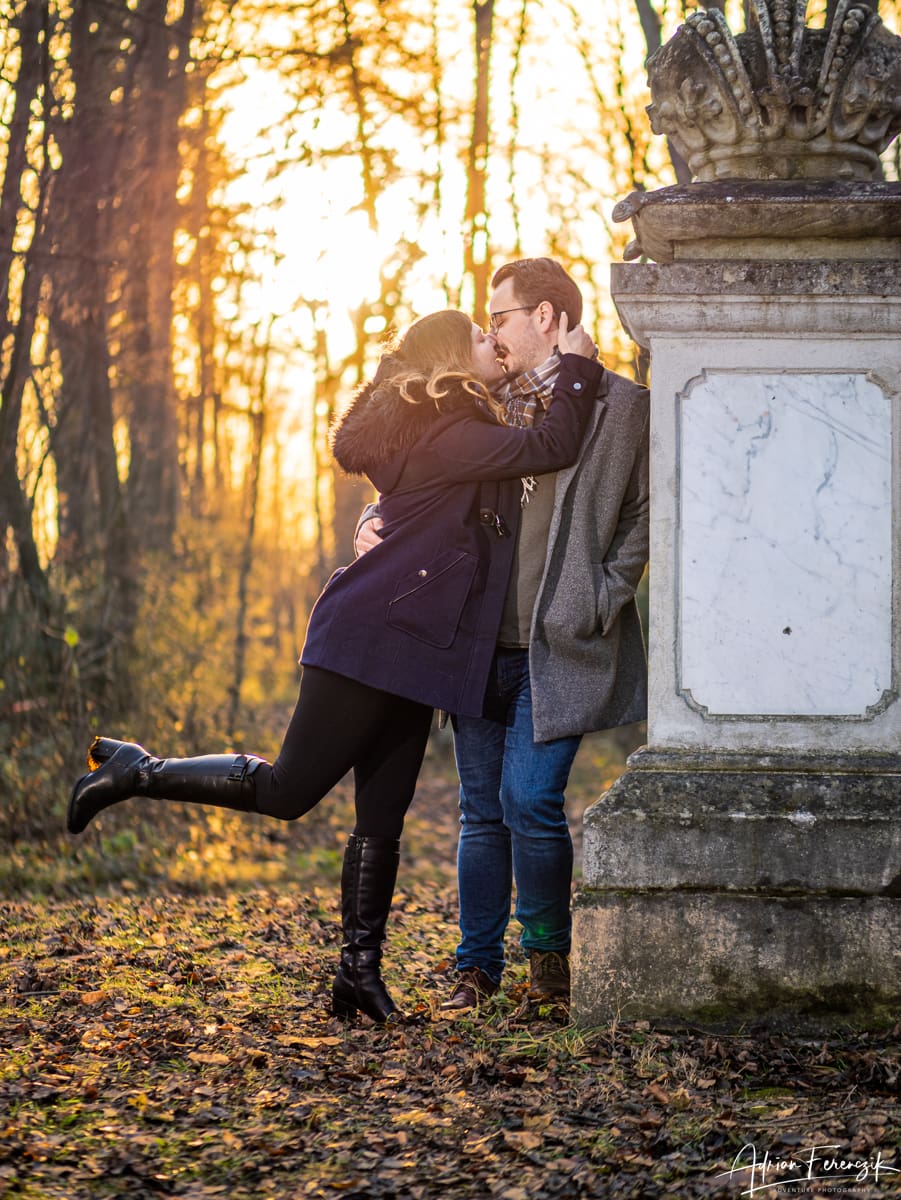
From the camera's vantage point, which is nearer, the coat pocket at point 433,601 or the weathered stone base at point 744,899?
the weathered stone base at point 744,899

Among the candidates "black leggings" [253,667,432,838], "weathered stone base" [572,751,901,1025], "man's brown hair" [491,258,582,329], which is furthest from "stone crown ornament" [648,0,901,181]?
"black leggings" [253,667,432,838]

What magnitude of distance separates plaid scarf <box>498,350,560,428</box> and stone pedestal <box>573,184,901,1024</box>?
279 mm

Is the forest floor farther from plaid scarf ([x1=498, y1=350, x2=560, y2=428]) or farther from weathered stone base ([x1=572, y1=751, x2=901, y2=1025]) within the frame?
plaid scarf ([x1=498, y1=350, x2=560, y2=428])

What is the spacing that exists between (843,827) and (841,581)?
0.72 metres

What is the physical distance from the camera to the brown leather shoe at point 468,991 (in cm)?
426

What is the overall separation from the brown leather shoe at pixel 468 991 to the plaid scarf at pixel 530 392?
172 cm

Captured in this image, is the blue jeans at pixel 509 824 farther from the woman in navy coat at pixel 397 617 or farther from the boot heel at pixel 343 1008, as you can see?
the boot heel at pixel 343 1008

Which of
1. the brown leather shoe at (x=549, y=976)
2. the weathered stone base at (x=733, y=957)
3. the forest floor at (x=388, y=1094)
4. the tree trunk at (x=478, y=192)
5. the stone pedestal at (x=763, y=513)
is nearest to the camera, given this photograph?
the forest floor at (x=388, y=1094)

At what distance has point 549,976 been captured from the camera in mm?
4270

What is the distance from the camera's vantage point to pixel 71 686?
8898 millimetres

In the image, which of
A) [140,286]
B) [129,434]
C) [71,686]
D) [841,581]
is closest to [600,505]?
[841,581]

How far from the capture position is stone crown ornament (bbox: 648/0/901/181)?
13.3 ft

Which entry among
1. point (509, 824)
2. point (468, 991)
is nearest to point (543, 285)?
point (509, 824)

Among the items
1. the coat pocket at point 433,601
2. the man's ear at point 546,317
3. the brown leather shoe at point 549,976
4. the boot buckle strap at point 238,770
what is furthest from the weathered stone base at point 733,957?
the man's ear at point 546,317
